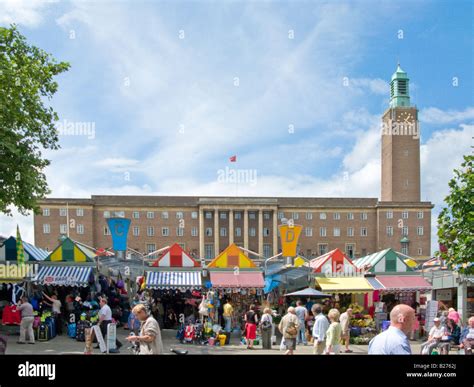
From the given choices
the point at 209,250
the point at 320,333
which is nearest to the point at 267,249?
the point at 209,250

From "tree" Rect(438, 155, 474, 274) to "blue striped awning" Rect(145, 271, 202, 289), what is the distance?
28.7 ft

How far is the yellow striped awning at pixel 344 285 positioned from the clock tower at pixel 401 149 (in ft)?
200

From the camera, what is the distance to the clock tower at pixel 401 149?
80.8 meters

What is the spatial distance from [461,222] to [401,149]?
69.1 metres

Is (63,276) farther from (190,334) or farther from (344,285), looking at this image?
(344,285)

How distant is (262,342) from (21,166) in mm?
9584

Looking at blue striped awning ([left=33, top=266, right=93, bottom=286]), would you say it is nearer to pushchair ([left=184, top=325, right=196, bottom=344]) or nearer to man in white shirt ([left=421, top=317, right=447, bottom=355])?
pushchair ([left=184, top=325, right=196, bottom=344])

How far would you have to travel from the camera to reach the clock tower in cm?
8075

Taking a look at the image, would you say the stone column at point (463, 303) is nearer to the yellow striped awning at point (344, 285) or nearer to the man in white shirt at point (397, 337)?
the yellow striped awning at point (344, 285)

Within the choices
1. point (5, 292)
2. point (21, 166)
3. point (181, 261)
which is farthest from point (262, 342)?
point (5, 292)


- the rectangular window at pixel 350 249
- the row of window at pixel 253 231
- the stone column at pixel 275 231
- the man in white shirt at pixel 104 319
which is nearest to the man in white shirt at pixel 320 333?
the man in white shirt at pixel 104 319

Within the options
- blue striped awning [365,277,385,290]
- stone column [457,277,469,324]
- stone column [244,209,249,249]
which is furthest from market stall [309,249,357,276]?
stone column [244,209,249,249]

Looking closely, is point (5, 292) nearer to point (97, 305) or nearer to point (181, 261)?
point (97, 305)

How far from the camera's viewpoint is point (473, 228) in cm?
1433
